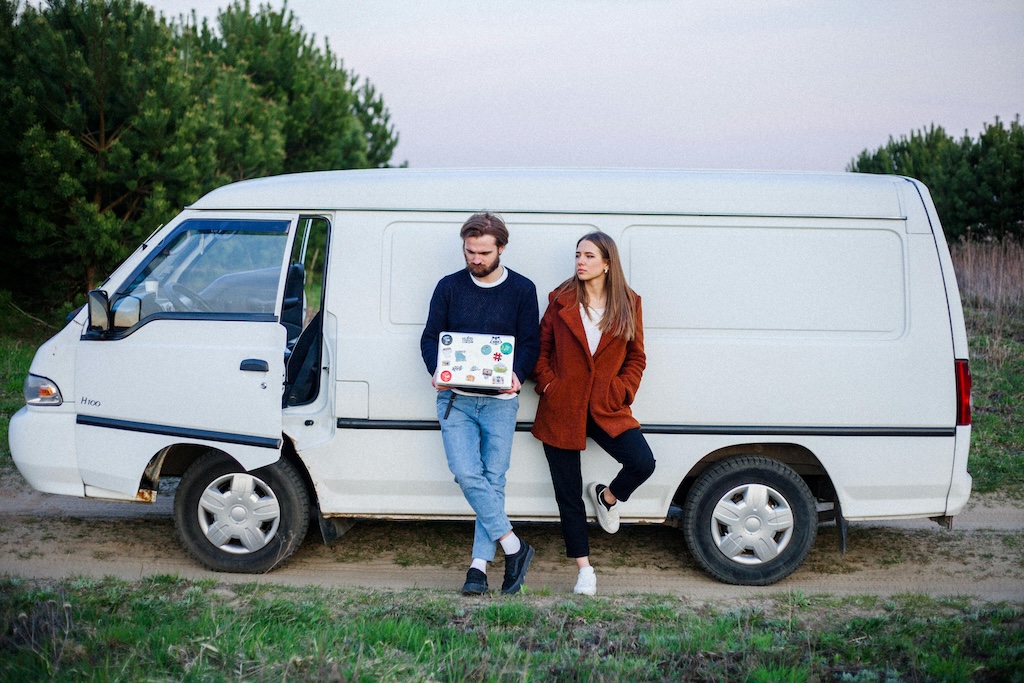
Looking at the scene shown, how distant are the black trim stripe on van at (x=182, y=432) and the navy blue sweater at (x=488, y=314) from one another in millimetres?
993

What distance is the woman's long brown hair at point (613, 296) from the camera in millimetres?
4566

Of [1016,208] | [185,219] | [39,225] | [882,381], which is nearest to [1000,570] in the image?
[882,381]

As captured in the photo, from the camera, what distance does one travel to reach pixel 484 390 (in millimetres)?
4582

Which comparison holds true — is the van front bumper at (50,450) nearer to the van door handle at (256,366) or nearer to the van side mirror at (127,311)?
the van side mirror at (127,311)

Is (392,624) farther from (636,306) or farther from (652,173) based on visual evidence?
(652,173)

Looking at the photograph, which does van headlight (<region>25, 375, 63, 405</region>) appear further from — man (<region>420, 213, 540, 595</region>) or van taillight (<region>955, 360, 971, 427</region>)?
van taillight (<region>955, 360, 971, 427</region>)

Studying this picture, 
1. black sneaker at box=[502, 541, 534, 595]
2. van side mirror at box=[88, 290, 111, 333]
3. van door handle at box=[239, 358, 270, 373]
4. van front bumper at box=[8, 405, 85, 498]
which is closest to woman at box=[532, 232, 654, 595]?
black sneaker at box=[502, 541, 534, 595]

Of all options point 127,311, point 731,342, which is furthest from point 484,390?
point 127,311

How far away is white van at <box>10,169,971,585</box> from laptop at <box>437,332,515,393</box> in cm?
42

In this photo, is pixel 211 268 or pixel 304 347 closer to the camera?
pixel 211 268

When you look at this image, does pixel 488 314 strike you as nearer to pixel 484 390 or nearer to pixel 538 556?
pixel 484 390

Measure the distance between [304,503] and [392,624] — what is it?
1.25 metres

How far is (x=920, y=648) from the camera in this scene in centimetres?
386

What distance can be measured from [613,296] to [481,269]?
2.27 ft
